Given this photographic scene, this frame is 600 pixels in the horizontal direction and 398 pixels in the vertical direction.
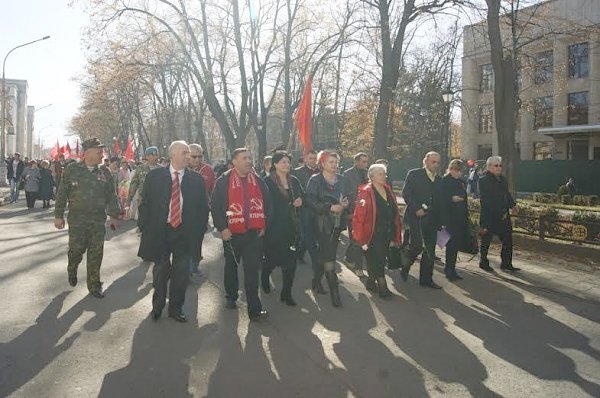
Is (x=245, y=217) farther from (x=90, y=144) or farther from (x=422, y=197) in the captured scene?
(x=422, y=197)

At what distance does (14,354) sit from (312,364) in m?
2.42

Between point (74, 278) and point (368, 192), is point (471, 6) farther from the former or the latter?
point (74, 278)

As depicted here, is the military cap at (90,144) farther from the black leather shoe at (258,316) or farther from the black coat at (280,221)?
the black leather shoe at (258,316)

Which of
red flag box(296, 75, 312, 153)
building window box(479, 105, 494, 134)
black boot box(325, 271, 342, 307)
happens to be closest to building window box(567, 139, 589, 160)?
building window box(479, 105, 494, 134)

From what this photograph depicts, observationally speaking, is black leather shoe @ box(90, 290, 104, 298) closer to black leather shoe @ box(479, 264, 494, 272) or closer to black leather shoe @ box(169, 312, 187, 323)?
black leather shoe @ box(169, 312, 187, 323)

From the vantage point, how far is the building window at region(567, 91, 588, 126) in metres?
37.5

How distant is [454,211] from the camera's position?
295 inches

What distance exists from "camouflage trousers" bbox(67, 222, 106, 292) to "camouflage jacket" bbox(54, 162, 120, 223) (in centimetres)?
9

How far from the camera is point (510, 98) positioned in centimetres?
1237

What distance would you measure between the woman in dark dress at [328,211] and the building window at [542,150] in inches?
1488

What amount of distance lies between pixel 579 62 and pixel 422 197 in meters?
36.6

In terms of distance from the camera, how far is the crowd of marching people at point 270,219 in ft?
17.6

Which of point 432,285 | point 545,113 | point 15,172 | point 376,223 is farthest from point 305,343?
point 545,113

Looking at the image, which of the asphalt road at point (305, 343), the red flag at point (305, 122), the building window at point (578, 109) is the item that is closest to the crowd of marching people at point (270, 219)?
the asphalt road at point (305, 343)
